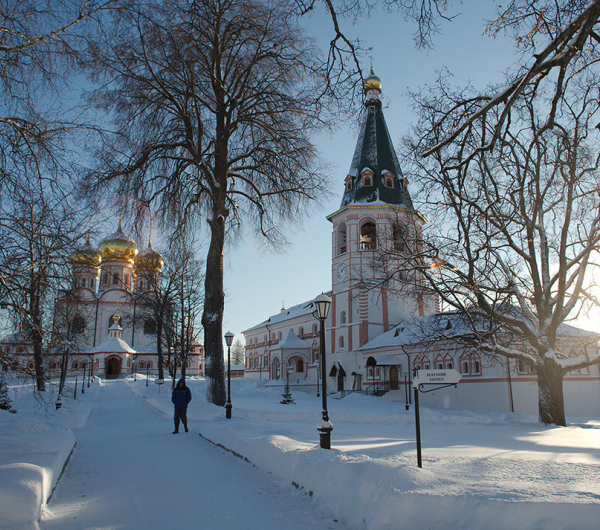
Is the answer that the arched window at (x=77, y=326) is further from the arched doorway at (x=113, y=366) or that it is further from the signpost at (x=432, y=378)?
the arched doorway at (x=113, y=366)

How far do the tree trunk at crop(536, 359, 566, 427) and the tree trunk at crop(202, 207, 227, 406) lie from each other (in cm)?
1084

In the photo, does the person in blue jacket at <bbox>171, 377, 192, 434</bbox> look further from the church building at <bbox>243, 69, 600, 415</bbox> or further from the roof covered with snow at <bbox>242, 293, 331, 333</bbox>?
the roof covered with snow at <bbox>242, 293, 331, 333</bbox>

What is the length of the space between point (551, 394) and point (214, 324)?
456 inches

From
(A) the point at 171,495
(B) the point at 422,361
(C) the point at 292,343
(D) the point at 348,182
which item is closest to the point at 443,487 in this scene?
(A) the point at 171,495

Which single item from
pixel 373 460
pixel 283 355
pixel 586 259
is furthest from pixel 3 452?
pixel 283 355

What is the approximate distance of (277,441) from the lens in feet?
26.6

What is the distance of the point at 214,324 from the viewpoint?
16422mm

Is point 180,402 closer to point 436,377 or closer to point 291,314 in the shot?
point 436,377

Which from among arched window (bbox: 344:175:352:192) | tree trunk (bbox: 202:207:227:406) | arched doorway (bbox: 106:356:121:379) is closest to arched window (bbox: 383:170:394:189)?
arched window (bbox: 344:175:352:192)

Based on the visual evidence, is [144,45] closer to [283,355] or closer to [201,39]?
[201,39]

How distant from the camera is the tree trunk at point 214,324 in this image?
53.9 ft

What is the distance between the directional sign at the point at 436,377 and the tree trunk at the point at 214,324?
1128 cm

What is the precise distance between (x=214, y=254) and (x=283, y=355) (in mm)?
37008

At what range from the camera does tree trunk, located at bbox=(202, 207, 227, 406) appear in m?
16.4
